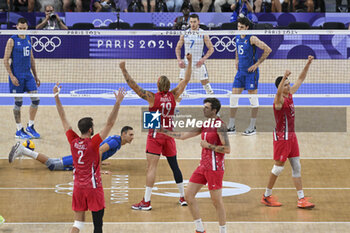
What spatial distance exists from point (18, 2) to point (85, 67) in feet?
18.4

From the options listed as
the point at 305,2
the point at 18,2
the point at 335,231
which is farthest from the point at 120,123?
the point at 305,2

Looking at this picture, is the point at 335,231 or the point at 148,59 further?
the point at 148,59

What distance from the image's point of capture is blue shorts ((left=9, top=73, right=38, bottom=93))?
15.4m

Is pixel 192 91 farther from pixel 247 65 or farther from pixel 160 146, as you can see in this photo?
pixel 160 146

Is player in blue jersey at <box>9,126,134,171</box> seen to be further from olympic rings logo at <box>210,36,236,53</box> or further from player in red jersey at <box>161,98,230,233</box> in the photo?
olympic rings logo at <box>210,36,236,53</box>

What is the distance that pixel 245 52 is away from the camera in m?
15.8

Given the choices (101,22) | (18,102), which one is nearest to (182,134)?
(18,102)

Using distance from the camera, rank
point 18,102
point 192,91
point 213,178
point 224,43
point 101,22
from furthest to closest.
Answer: point 101,22
point 224,43
point 192,91
point 18,102
point 213,178

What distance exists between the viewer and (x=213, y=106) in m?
9.66

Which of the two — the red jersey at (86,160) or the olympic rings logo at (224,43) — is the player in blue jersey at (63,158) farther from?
the olympic rings logo at (224,43)

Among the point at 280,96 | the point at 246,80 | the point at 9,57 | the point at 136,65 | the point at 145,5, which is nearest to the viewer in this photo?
the point at 280,96

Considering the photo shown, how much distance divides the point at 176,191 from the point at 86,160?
3.63 meters

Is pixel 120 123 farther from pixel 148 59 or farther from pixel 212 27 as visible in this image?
pixel 212 27

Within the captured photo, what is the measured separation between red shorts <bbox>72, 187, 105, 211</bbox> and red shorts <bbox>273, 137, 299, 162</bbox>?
3.64 meters
